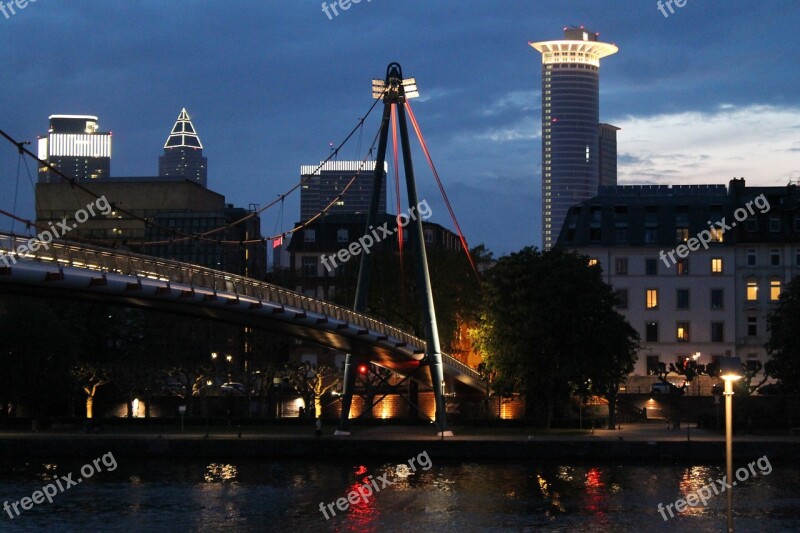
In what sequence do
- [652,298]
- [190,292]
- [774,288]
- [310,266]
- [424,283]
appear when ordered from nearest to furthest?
[190,292] → [424,283] → [774,288] → [652,298] → [310,266]

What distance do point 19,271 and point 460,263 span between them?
5328cm

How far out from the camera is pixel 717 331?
9706 cm

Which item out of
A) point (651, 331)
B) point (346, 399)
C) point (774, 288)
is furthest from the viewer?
point (651, 331)

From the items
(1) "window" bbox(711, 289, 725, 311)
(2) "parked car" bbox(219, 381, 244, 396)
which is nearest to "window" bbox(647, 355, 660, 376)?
(1) "window" bbox(711, 289, 725, 311)

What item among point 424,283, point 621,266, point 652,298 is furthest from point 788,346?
point 621,266

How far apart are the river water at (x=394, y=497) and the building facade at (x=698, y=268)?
36728mm

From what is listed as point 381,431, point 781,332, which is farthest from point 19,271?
point 781,332

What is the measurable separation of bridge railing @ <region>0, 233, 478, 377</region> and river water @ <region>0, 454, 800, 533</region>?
718 centimetres

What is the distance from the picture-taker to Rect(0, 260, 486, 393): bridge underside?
47.5m

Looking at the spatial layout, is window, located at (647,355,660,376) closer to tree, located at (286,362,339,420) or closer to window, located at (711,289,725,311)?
window, located at (711,289,725,311)

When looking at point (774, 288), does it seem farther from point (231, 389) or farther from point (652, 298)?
point (231, 389)

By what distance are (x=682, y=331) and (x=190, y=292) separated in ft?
170

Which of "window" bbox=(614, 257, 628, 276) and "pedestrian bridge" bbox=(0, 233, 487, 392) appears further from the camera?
"window" bbox=(614, 257, 628, 276)

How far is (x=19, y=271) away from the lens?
45531mm
